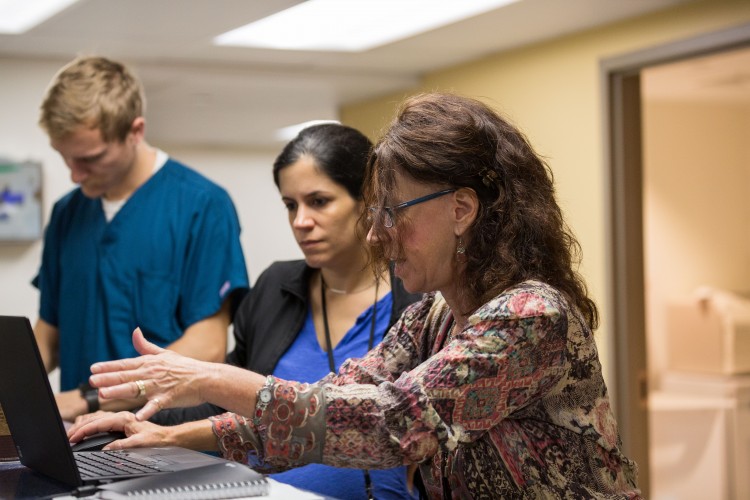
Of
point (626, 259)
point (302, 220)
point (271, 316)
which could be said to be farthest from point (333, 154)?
point (626, 259)

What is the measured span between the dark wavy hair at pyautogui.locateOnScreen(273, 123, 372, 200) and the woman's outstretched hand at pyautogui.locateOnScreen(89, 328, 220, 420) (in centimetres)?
88

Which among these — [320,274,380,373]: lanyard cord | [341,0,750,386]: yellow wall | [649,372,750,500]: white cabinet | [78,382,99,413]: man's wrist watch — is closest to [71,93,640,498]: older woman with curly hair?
[320,274,380,373]: lanyard cord

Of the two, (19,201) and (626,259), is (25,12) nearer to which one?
(19,201)

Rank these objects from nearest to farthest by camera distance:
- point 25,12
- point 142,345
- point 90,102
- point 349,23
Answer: point 142,345 → point 90,102 → point 25,12 → point 349,23

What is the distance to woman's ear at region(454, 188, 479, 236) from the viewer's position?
1.59 meters

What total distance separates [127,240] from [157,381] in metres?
1.37

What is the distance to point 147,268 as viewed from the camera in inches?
106

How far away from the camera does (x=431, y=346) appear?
5.79ft

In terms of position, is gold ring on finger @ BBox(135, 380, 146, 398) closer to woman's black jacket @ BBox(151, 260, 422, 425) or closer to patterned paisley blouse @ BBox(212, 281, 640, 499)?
patterned paisley blouse @ BBox(212, 281, 640, 499)

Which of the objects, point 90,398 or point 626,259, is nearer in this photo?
point 90,398

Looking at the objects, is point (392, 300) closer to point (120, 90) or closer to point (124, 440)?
point (124, 440)

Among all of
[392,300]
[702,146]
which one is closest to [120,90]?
[392,300]

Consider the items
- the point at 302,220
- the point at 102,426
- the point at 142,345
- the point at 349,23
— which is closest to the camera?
the point at 142,345

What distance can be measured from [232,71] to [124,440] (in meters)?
3.27
